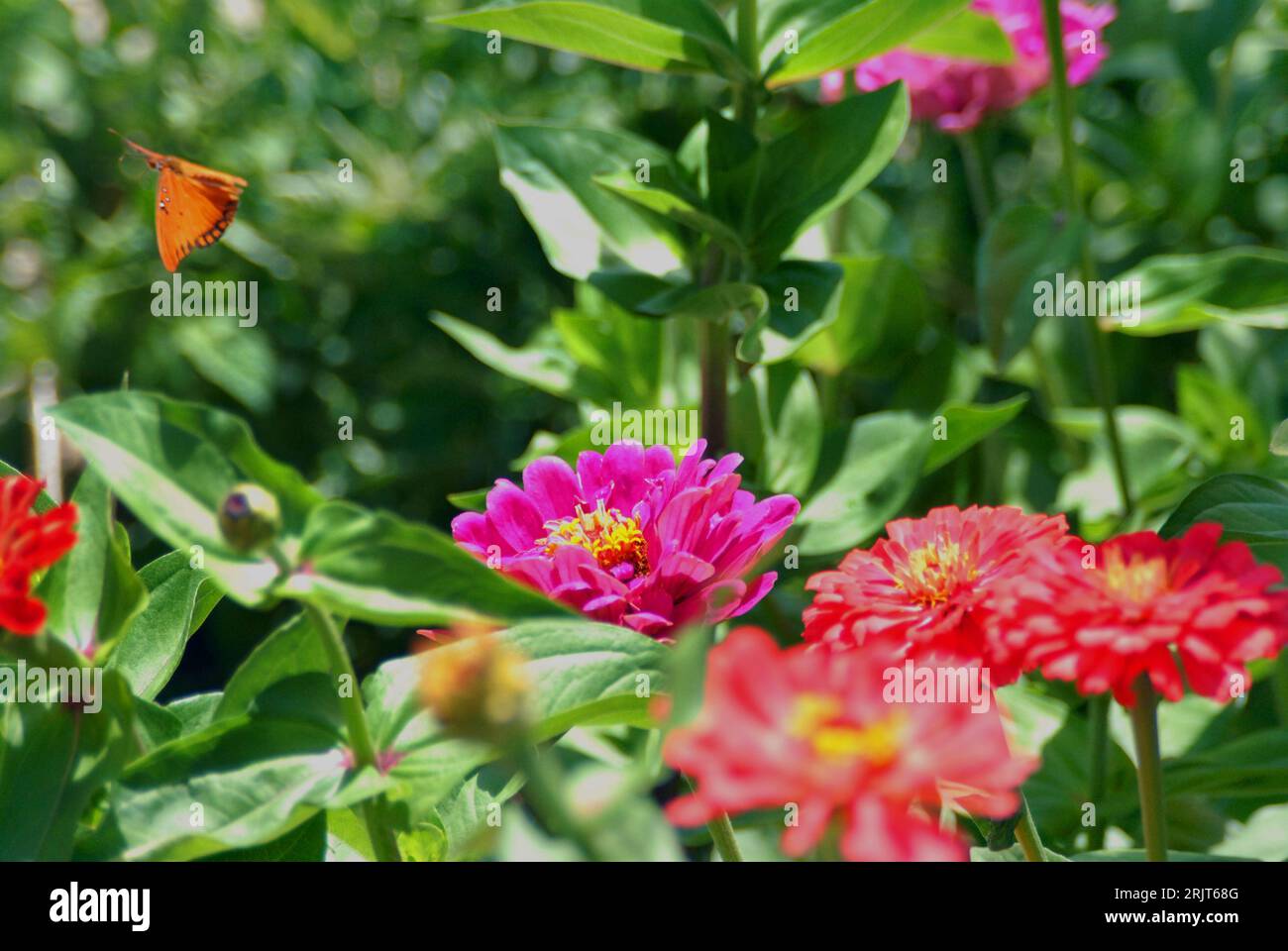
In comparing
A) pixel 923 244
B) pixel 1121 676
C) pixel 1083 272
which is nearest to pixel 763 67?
pixel 1083 272

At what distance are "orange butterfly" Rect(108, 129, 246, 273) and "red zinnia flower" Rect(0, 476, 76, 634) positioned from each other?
0.23m

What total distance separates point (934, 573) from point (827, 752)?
0.19 metres

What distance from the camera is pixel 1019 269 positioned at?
0.77 metres

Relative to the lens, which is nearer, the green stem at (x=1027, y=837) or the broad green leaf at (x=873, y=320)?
the green stem at (x=1027, y=837)

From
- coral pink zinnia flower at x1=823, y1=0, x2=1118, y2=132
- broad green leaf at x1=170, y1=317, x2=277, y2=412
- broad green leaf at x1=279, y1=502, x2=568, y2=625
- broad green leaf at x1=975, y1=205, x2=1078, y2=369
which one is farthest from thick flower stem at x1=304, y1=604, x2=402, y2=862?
broad green leaf at x1=170, y1=317, x2=277, y2=412

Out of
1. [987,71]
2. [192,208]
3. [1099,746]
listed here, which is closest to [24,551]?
[192,208]

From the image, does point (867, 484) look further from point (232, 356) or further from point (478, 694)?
point (232, 356)

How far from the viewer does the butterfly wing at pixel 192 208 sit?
0.60 m

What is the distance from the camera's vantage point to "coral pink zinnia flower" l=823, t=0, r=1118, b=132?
91cm

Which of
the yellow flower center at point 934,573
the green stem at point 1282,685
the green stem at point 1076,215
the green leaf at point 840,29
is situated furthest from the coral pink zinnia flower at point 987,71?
the yellow flower center at point 934,573

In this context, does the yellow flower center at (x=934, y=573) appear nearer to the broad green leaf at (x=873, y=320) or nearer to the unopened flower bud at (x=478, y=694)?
the unopened flower bud at (x=478, y=694)

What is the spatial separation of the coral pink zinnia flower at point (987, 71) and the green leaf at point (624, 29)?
0.27 meters

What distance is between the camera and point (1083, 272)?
31.3 inches

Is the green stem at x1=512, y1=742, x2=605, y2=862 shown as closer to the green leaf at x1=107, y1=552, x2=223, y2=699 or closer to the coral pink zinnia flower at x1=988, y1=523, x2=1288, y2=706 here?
the coral pink zinnia flower at x1=988, y1=523, x2=1288, y2=706
